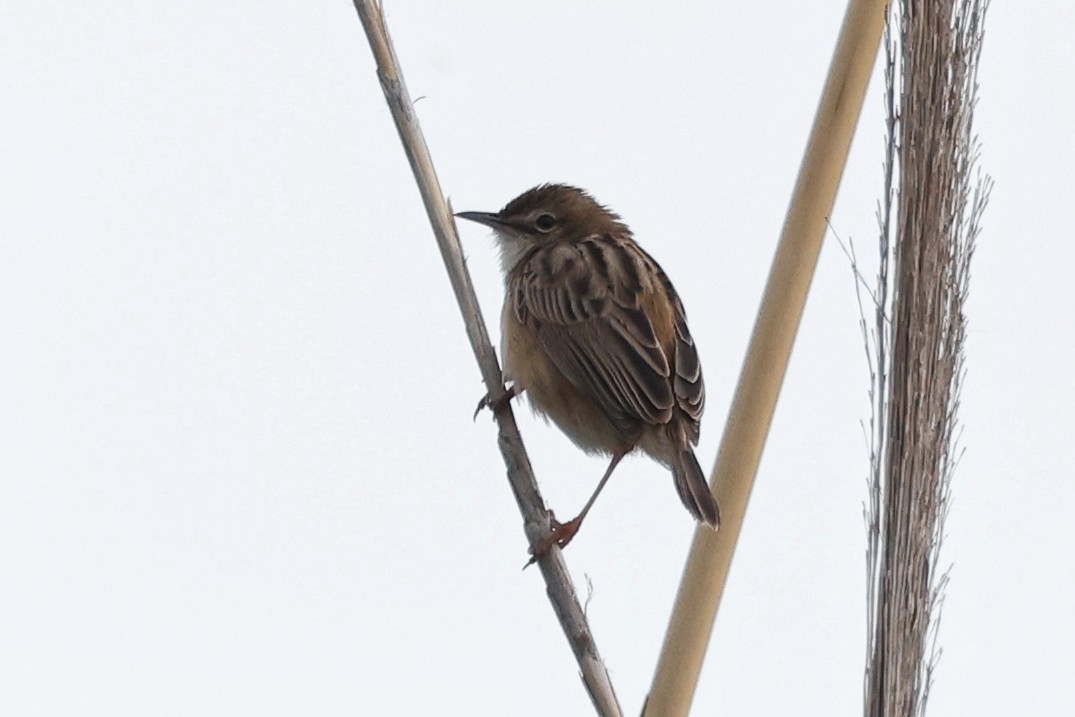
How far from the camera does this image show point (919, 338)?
2.06 metres

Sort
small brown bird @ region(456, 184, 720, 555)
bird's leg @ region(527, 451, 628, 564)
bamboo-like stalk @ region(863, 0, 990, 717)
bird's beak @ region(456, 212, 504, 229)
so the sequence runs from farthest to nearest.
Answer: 1. bird's beak @ region(456, 212, 504, 229)
2. small brown bird @ region(456, 184, 720, 555)
3. bird's leg @ region(527, 451, 628, 564)
4. bamboo-like stalk @ region(863, 0, 990, 717)

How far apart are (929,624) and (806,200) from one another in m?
0.78

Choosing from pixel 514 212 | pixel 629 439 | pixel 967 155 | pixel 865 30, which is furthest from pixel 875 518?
pixel 514 212

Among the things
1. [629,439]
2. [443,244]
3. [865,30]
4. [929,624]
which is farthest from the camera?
[629,439]

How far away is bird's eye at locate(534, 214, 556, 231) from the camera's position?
14.3 feet

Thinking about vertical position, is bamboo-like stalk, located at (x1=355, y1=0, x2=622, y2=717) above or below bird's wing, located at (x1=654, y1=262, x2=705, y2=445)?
above

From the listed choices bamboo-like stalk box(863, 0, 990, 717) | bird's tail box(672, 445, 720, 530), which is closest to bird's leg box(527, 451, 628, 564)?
bird's tail box(672, 445, 720, 530)

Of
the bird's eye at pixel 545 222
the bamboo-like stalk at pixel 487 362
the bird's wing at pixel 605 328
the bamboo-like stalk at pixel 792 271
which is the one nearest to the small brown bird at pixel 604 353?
the bird's wing at pixel 605 328

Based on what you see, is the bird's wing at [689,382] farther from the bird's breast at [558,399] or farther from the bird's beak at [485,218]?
the bird's beak at [485,218]

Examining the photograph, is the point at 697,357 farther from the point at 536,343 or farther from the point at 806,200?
the point at 806,200

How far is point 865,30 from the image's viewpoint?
7.97 feet

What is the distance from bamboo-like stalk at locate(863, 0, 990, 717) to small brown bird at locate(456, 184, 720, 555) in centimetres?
122

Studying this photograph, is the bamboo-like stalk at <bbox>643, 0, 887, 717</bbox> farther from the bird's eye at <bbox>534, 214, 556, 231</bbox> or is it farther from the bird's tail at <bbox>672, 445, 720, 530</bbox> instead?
the bird's eye at <bbox>534, 214, 556, 231</bbox>

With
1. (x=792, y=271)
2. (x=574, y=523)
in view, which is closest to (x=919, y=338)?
(x=792, y=271)
